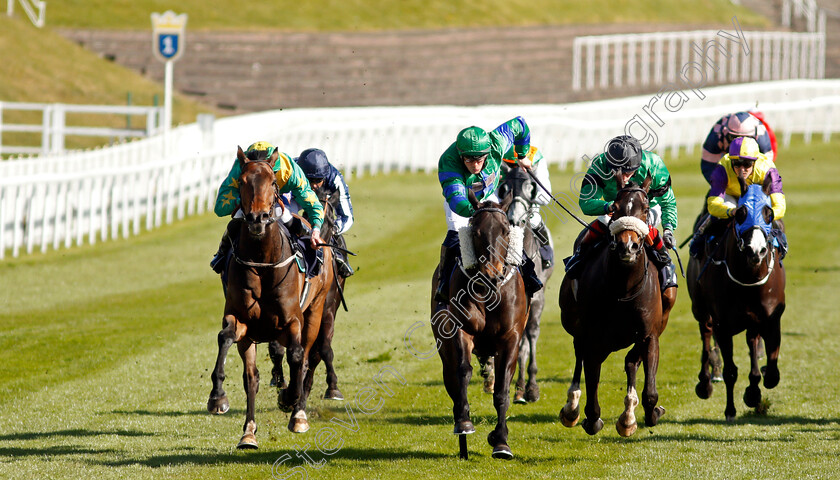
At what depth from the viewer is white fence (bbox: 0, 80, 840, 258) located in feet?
61.5

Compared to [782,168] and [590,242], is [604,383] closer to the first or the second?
[590,242]

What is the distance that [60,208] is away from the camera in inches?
740

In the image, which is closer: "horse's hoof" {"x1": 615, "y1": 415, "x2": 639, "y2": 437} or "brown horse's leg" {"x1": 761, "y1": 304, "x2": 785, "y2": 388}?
"horse's hoof" {"x1": 615, "y1": 415, "x2": 639, "y2": 437}

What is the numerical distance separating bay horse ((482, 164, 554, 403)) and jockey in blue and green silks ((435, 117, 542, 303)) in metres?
0.28

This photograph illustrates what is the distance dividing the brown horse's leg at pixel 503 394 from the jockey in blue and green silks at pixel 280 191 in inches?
76.6

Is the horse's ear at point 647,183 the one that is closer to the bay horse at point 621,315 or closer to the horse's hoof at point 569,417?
the bay horse at point 621,315

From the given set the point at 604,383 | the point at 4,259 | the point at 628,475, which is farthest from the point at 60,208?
the point at 628,475

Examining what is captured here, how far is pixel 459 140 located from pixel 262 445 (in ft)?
9.11

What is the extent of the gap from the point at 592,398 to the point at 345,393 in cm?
291

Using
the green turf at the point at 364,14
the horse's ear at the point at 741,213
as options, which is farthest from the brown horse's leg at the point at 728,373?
the green turf at the point at 364,14

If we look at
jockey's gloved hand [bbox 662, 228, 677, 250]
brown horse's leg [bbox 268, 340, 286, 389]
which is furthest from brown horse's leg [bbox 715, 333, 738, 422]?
brown horse's leg [bbox 268, 340, 286, 389]

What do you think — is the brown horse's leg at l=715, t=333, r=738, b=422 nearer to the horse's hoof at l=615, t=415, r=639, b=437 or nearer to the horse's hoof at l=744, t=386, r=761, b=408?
the horse's hoof at l=744, t=386, r=761, b=408

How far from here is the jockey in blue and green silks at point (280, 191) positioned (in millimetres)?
8273

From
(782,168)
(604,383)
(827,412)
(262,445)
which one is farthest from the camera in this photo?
(782,168)
